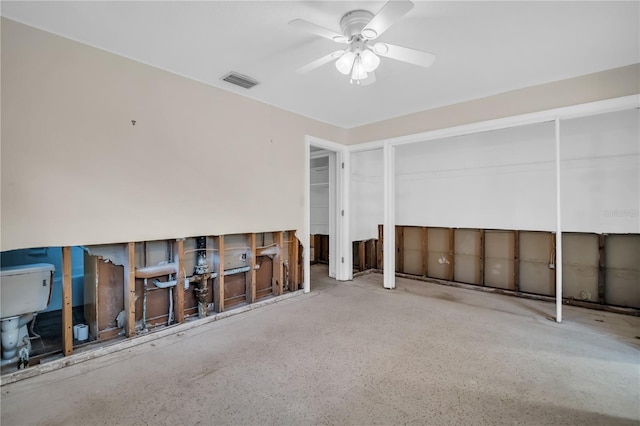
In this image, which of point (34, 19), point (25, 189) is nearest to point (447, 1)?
point (34, 19)

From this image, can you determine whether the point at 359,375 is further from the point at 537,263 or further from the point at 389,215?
the point at 537,263

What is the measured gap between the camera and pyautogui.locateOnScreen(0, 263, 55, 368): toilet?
2186mm

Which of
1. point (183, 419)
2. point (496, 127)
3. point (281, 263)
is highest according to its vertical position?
point (496, 127)

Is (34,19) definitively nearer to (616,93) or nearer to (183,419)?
(183,419)

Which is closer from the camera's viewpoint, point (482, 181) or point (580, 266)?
point (580, 266)

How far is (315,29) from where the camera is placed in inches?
78.5

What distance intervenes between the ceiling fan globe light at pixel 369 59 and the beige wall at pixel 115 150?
6.02 feet

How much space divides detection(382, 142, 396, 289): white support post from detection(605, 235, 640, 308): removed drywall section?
2.58 meters

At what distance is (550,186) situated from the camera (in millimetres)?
4047

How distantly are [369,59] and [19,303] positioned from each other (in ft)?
10.7

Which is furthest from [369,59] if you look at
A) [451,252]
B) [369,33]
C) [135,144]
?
[451,252]

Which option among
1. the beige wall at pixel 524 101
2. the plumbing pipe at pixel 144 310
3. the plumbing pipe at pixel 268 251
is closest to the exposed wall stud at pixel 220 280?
the plumbing pipe at pixel 268 251

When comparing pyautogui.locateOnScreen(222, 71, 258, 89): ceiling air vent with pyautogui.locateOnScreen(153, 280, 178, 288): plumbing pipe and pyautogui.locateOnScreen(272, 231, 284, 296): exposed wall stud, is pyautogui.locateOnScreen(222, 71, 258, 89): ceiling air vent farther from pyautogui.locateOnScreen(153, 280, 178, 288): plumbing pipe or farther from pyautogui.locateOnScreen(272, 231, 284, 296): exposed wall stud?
pyautogui.locateOnScreen(153, 280, 178, 288): plumbing pipe

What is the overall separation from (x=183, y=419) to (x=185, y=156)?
234 centimetres
